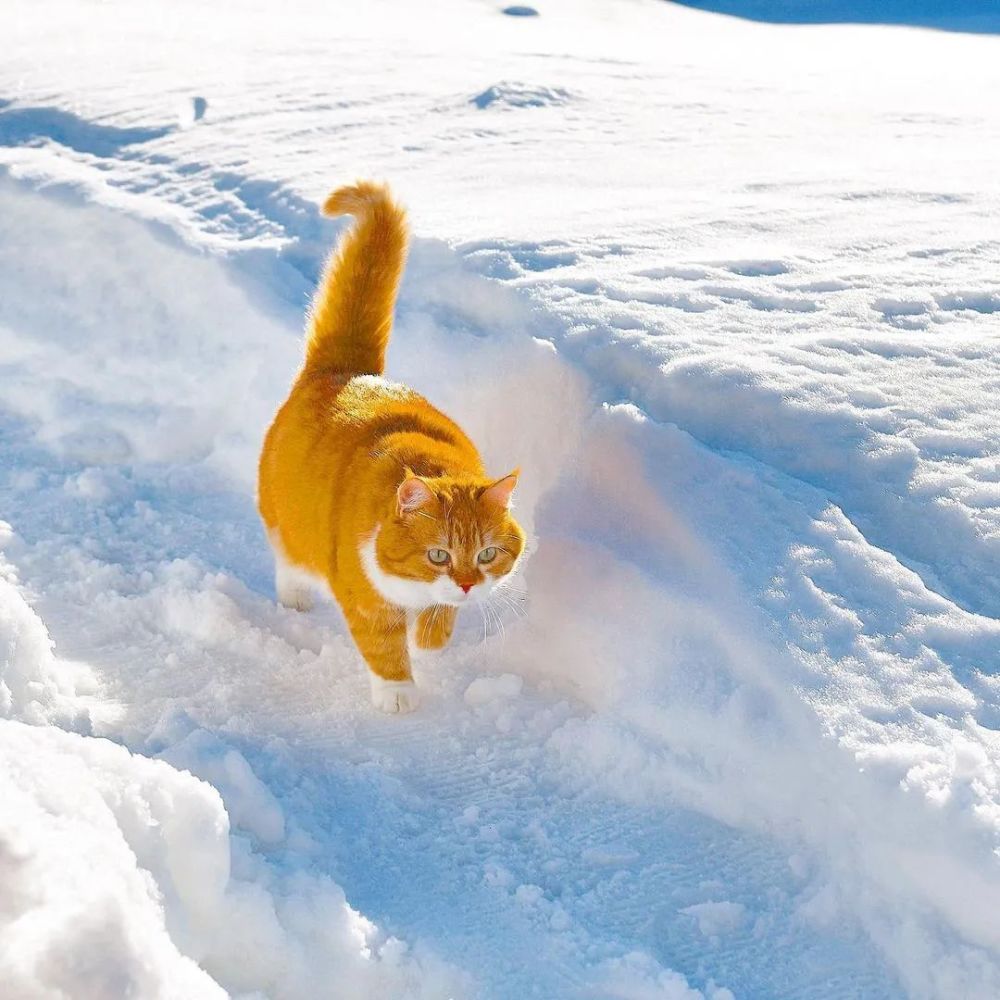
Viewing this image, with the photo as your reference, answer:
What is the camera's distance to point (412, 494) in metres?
2.46

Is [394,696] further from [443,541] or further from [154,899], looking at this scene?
[154,899]

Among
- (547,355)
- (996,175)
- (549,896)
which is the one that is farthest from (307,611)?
(996,175)

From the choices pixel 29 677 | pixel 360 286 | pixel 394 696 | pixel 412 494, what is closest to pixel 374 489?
pixel 412 494

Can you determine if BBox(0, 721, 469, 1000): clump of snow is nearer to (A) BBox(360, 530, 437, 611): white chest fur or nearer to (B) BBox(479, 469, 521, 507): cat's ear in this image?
(A) BBox(360, 530, 437, 611): white chest fur

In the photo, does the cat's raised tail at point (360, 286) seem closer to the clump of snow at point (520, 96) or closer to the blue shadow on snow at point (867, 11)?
the clump of snow at point (520, 96)

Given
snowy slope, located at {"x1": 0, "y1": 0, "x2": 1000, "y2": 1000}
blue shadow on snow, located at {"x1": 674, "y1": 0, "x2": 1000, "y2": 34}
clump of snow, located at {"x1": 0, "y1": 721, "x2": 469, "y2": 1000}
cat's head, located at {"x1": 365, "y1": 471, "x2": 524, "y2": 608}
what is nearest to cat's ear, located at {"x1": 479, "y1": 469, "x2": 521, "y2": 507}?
cat's head, located at {"x1": 365, "y1": 471, "x2": 524, "y2": 608}

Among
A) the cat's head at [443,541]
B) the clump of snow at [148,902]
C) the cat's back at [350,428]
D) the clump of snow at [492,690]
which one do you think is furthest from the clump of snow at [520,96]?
the clump of snow at [148,902]

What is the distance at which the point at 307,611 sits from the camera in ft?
9.95

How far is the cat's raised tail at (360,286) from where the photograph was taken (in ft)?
9.96

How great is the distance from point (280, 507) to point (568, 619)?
0.75 meters

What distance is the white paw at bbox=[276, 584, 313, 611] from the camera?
3010 millimetres

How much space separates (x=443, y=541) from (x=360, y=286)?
0.83 m

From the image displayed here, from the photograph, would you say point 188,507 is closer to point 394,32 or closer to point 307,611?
point 307,611

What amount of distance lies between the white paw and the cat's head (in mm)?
456
